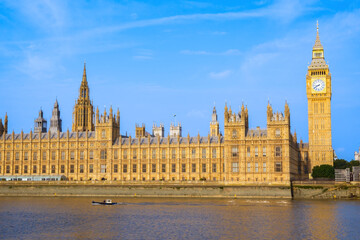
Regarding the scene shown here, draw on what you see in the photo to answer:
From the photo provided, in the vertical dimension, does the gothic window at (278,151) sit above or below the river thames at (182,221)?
above

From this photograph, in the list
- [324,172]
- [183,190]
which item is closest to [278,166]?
[324,172]

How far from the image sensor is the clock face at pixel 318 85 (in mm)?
165500

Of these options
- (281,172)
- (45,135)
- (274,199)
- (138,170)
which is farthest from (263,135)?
(45,135)

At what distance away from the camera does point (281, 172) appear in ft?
430

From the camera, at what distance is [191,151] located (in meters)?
146

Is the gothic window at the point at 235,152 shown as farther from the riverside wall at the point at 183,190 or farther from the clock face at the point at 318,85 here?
the clock face at the point at 318,85

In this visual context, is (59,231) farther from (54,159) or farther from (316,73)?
(316,73)

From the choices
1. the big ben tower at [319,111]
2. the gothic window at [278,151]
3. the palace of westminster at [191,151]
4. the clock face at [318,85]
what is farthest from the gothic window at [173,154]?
the clock face at [318,85]

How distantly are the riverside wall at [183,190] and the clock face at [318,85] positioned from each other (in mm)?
47806

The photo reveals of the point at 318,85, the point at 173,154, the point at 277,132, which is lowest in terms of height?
the point at 173,154

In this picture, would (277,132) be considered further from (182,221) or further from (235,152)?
(182,221)

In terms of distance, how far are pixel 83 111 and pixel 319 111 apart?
3359 inches

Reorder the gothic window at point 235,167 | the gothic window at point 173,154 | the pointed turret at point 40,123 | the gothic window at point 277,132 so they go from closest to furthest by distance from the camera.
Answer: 1. the gothic window at point 277,132
2. the gothic window at point 235,167
3. the gothic window at point 173,154
4. the pointed turret at point 40,123

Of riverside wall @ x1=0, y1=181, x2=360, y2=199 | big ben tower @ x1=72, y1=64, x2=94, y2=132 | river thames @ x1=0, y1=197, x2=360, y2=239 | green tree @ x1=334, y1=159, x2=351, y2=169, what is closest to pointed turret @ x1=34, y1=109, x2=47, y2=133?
big ben tower @ x1=72, y1=64, x2=94, y2=132
